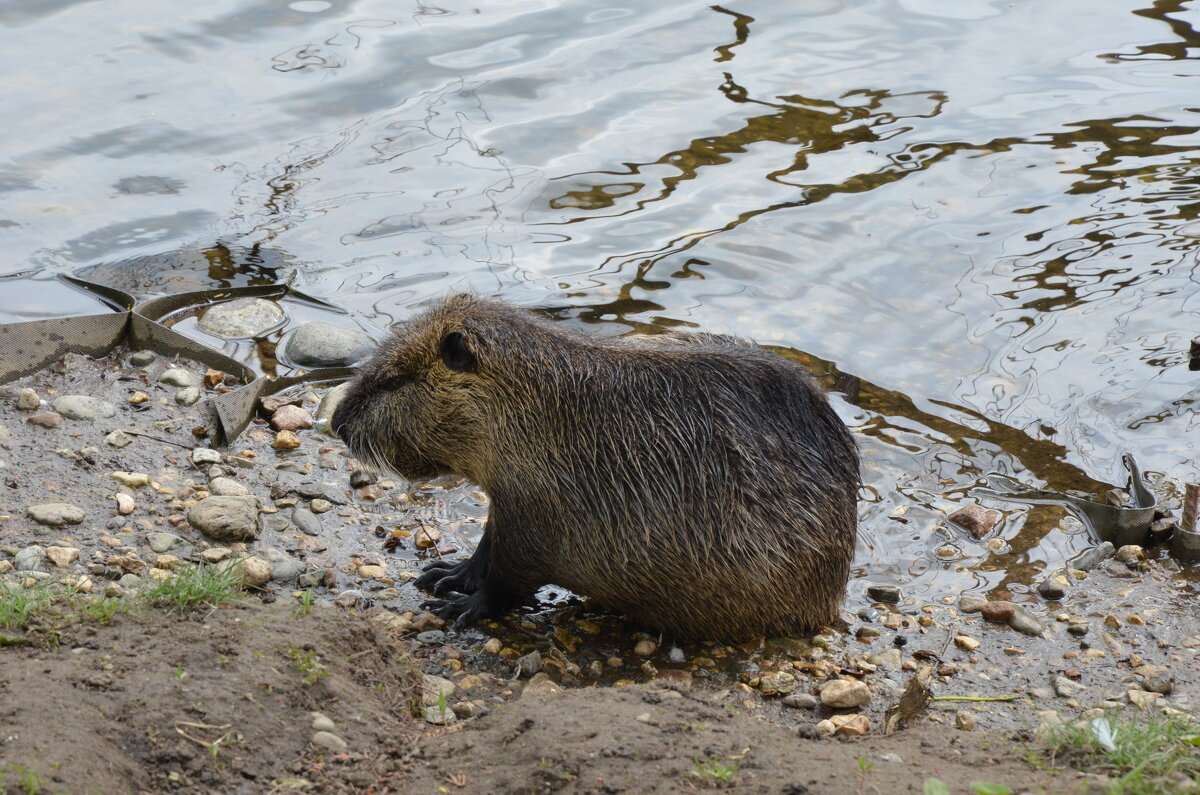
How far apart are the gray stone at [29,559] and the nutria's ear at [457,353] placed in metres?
1.53

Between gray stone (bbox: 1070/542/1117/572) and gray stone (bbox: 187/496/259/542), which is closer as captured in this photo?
gray stone (bbox: 187/496/259/542)

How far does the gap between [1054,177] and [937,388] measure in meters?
2.57

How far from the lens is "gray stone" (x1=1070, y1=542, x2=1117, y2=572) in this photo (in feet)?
15.7

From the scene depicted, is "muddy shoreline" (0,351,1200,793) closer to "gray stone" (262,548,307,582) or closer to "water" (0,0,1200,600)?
"gray stone" (262,548,307,582)

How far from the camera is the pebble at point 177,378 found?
17.8ft

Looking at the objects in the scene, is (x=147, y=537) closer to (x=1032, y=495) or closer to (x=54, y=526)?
(x=54, y=526)

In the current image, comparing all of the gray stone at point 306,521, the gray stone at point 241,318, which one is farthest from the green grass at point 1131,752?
the gray stone at point 241,318

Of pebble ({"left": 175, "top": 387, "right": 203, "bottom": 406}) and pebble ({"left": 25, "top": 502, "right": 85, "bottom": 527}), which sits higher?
pebble ({"left": 25, "top": 502, "right": 85, "bottom": 527})

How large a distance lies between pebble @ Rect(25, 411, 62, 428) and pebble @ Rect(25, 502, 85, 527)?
68cm

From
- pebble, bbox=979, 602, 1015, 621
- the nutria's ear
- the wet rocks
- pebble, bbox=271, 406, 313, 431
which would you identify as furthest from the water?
the nutria's ear

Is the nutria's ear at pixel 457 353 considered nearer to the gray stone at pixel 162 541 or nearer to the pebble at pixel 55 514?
the gray stone at pixel 162 541

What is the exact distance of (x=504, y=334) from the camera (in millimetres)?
4234

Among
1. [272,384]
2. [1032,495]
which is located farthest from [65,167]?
[1032,495]

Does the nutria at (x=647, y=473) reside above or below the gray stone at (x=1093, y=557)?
above
